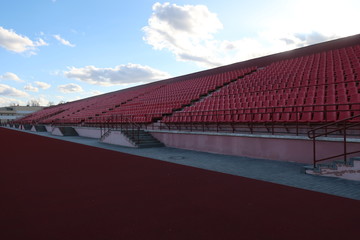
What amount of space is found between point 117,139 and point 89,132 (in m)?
7.44

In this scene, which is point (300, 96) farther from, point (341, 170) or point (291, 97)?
point (341, 170)

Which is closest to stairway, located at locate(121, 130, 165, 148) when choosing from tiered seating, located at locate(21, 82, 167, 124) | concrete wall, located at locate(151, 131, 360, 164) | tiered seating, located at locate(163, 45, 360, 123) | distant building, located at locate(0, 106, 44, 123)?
concrete wall, located at locate(151, 131, 360, 164)

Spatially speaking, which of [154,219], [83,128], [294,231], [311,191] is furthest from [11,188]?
[83,128]

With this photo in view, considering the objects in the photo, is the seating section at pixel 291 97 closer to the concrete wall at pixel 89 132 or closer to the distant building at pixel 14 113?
the concrete wall at pixel 89 132

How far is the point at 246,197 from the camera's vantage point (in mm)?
4664

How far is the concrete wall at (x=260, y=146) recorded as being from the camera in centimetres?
740

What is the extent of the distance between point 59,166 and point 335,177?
25.8ft

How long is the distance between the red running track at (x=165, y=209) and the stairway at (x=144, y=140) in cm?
608

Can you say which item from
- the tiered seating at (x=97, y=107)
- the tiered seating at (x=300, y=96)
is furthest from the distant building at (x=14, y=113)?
the tiered seating at (x=300, y=96)

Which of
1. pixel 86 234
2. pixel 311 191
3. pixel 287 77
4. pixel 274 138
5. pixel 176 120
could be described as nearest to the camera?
pixel 86 234

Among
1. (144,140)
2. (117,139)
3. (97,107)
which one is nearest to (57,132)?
(97,107)

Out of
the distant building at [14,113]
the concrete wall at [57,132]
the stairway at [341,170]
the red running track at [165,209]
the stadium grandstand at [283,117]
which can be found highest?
the distant building at [14,113]

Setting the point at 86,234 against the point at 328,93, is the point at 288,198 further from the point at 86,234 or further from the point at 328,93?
the point at 328,93

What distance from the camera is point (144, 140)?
13070mm
